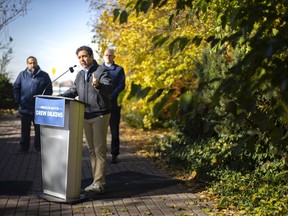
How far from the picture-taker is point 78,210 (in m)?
5.59

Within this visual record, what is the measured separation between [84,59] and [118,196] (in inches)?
76.3

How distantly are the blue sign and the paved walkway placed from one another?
1.06m

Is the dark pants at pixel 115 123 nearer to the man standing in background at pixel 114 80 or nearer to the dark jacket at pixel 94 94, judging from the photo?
the man standing in background at pixel 114 80

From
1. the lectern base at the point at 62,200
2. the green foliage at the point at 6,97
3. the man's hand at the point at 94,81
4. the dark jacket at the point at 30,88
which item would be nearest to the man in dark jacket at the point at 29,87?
the dark jacket at the point at 30,88

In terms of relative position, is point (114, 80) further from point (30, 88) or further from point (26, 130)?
point (26, 130)

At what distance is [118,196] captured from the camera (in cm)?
627

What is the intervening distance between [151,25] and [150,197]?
5660mm

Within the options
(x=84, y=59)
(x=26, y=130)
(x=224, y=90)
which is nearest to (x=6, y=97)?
(x=26, y=130)

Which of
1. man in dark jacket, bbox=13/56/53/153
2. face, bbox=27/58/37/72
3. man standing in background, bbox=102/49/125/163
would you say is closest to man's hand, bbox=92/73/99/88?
man standing in background, bbox=102/49/125/163

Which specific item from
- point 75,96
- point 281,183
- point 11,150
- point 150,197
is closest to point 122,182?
point 150,197

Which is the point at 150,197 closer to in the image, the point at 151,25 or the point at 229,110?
the point at 229,110

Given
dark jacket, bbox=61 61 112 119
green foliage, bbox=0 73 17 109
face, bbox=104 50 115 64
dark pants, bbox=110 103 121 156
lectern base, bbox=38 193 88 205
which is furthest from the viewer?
green foliage, bbox=0 73 17 109

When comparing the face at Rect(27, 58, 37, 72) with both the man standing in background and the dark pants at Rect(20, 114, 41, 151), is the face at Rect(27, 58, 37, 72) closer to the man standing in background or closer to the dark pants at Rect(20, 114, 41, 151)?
the dark pants at Rect(20, 114, 41, 151)

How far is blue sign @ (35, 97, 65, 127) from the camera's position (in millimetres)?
5671
